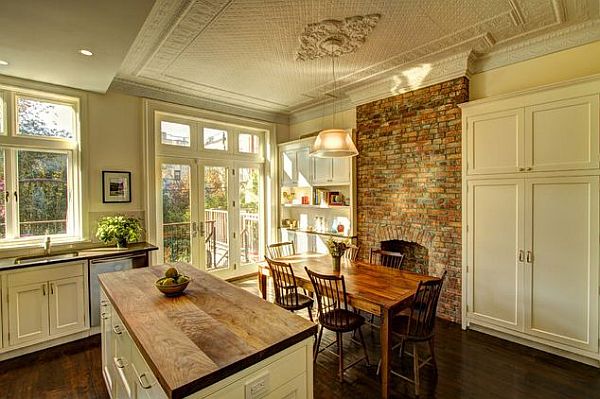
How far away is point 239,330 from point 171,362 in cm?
35

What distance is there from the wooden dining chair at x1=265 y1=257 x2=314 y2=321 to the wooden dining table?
0.10m

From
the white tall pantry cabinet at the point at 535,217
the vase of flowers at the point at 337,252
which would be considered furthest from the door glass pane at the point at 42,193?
the white tall pantry cabinet at the point at 535,217

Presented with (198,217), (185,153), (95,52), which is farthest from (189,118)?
(95,52)

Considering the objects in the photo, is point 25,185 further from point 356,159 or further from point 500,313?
point 500,313

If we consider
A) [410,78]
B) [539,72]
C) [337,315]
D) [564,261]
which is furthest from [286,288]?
[539,72]

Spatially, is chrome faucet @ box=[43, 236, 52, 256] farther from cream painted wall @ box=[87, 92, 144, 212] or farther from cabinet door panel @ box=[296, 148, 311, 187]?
cabinet door panel @ box=[296, 148, 311, 187]

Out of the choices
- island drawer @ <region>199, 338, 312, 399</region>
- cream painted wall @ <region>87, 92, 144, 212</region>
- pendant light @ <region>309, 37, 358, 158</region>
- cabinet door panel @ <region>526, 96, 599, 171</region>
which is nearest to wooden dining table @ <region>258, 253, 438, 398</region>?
island drawer @ <region>199, 338, 312, 399</region>

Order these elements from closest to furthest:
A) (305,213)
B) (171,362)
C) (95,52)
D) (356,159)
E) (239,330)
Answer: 1. (171,362)
2. (239,330)
3. (95,52)
4. (356,159)
5. (305,213)

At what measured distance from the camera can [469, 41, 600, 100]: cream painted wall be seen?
2914 millimetres

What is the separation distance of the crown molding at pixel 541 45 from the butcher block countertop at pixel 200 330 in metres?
3.66

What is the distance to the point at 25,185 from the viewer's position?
11.7ft

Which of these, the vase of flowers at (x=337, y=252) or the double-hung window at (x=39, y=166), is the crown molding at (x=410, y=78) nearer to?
the vase of flowers at (x=337, y=252)

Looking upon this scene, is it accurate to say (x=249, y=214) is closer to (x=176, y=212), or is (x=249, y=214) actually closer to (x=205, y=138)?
(x=176, y=212)

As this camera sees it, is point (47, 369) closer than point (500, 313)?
Yes
